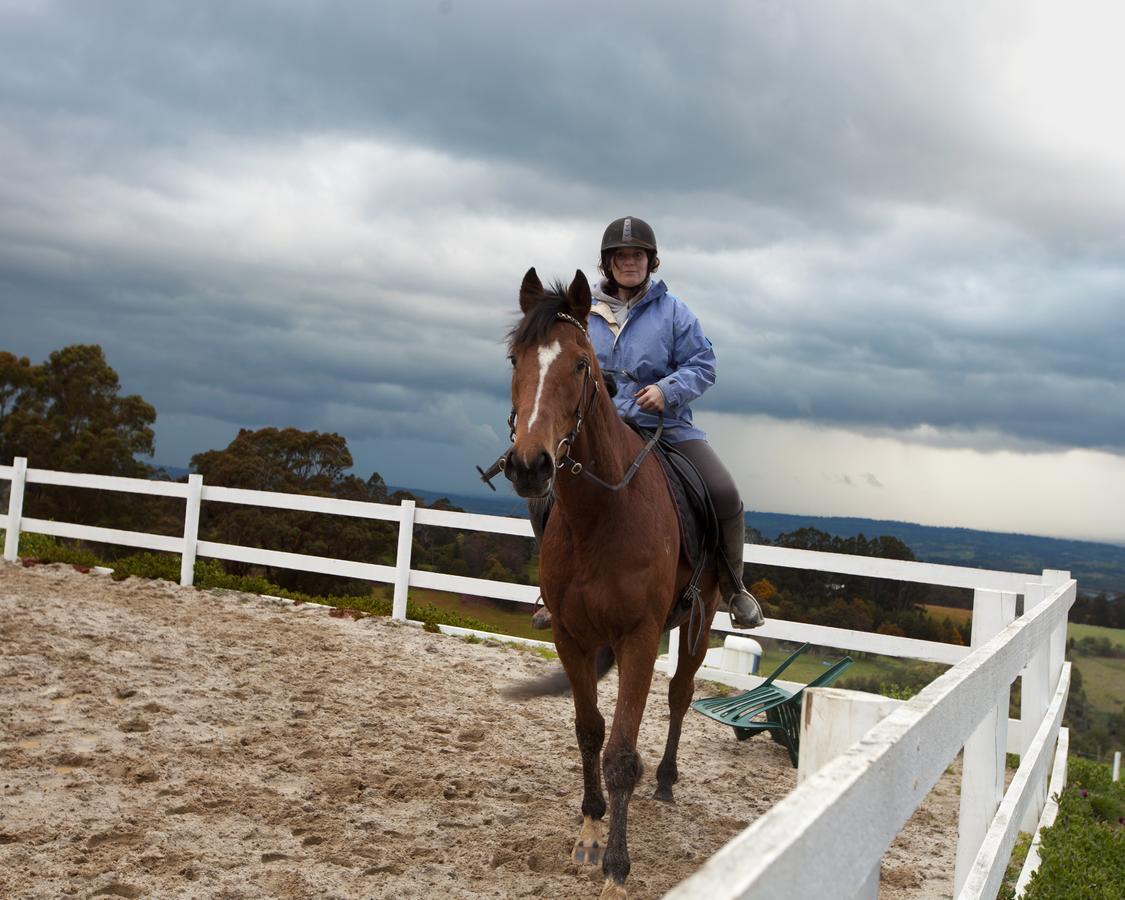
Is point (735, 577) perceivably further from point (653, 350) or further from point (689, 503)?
point (653, 350)

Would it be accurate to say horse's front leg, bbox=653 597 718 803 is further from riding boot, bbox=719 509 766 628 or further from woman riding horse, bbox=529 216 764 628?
woman riding horse, bbox=529 216 764 628

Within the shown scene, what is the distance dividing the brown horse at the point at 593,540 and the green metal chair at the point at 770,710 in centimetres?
236

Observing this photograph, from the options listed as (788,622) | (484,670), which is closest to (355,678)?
(484,670)

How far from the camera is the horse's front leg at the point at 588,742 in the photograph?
4.22m

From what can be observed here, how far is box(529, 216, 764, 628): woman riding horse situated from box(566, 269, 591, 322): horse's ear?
2.39 ft

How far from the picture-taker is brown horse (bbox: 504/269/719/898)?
11.7 feet

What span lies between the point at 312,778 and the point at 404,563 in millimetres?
5496

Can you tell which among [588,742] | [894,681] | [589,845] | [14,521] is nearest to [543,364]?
[588,742]

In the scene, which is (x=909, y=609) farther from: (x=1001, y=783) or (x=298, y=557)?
(x=298, y=557)

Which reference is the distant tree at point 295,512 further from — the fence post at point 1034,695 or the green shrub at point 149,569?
the fence post at point 1034,695

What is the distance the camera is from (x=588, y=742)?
4.35 meters

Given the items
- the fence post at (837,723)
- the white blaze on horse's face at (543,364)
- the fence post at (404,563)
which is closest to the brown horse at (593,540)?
the white blaze on horse's face at (543,364)

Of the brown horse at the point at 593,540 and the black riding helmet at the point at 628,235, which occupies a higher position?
the black riding helmet at the point at 628,235

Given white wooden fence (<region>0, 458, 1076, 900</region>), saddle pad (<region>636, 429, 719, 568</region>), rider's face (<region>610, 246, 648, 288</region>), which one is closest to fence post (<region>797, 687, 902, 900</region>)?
white wooden fence (<region>0, 458, 1076, 900</region>)
